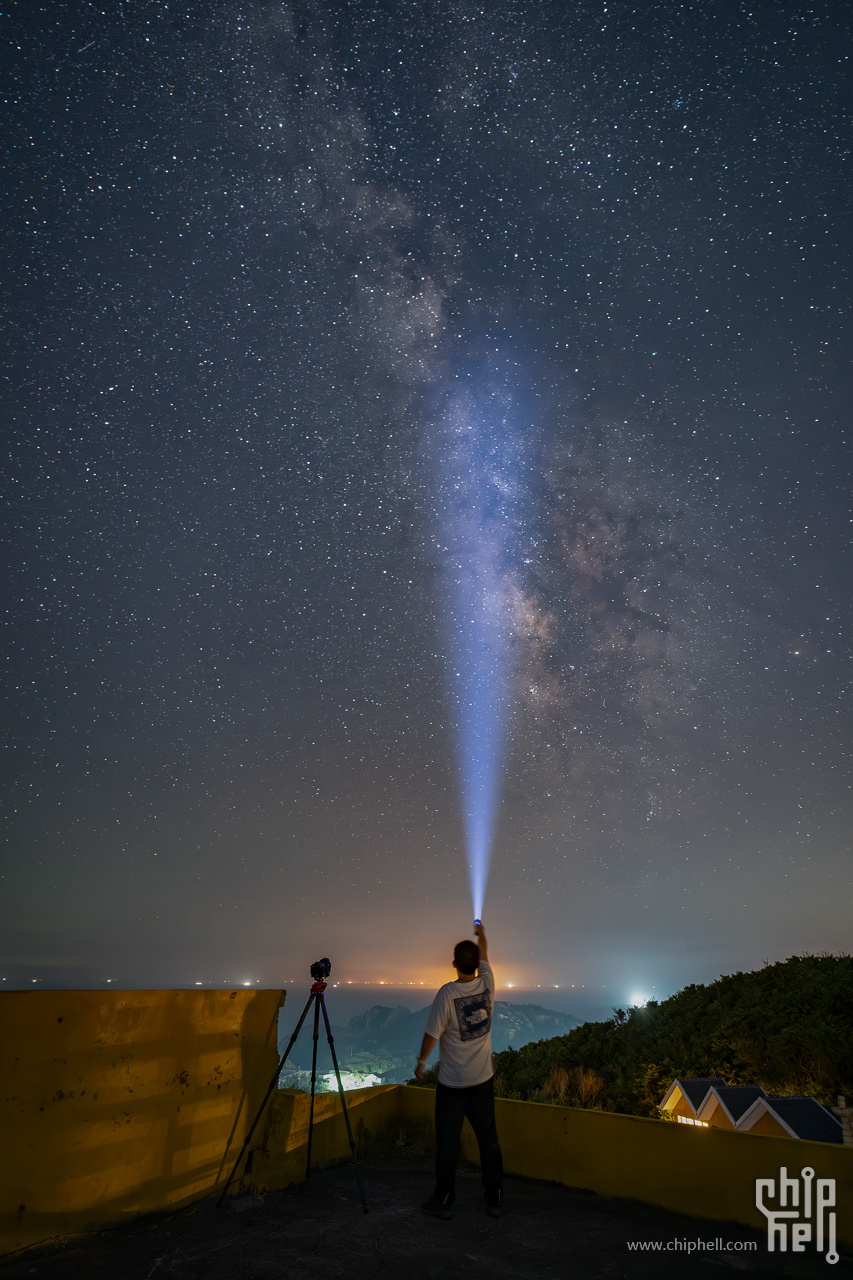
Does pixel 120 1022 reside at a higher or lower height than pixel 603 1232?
higher

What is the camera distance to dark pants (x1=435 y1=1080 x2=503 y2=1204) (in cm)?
401

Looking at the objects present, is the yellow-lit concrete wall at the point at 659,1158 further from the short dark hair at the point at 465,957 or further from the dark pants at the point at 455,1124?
the short dark hair at the point at 465,957

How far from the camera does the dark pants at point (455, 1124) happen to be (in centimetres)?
401

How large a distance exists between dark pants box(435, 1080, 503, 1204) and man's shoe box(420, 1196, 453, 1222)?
0.05 ft

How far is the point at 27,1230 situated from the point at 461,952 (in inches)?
104

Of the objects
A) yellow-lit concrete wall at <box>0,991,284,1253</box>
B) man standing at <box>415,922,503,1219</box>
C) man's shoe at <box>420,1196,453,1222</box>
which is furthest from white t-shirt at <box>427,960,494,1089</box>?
yellow-lit concrete wall at <box>0,991,284,1253</box>

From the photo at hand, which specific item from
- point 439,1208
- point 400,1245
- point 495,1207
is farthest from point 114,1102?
point 495,1207

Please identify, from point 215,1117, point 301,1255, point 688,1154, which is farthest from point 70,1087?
point 688,1154

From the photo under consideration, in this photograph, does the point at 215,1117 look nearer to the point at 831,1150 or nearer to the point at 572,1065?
the point at 831,1150

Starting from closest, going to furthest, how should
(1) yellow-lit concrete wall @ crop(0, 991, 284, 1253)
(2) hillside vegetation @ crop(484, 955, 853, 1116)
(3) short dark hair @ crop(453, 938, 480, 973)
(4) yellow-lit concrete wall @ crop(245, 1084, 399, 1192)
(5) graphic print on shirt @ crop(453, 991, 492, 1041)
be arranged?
(1) yellow-lit concrete wall @ crop(0, 991, 284, 1253) → (5) graphic print on shirt @ crop(453, 991, 492, 1041) → (3) short dark hair @ crop(453, 938, 480, 973) → (4) yellow-lit concrete wall @ crop(245, 1084, 399, 1192) → (2) hillside vegetation @ crop(484, 955, 853, 1116)

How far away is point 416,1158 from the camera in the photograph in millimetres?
5414

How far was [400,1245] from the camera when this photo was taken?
3613 mm

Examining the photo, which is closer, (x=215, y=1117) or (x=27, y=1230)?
(x=27, y=1230)

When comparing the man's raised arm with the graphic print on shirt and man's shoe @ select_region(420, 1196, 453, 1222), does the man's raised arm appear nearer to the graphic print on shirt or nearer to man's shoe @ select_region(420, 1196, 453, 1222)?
the graphic print on shirt
